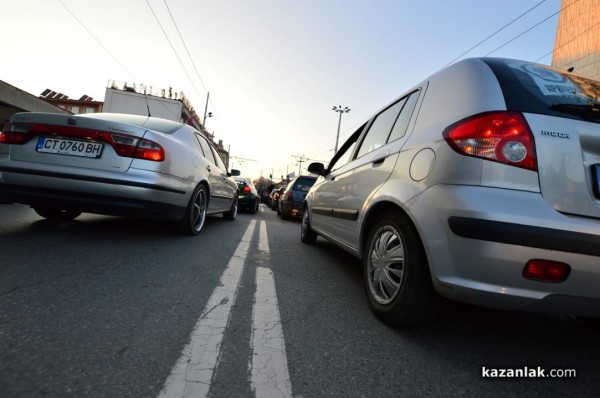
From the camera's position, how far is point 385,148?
262 cm

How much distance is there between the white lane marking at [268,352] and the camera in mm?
1334

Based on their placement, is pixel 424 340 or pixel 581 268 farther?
pixel 424 340

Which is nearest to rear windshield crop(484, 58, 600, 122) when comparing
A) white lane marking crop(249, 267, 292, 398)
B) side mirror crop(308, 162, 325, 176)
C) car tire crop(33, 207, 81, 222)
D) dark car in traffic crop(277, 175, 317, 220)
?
white lane marking crop(249, 267, 292, 398)

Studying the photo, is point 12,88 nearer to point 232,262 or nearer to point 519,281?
point 232,262

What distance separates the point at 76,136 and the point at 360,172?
2.72 meters

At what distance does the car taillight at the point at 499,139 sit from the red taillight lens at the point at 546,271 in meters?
0.43

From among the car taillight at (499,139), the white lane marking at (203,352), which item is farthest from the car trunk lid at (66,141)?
the car taillight at (499,139)

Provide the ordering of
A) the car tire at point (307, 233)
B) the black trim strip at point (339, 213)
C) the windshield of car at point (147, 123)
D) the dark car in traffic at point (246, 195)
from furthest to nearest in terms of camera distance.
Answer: the dark car in traffic at point (246, 195) < the car tire at point (307, 233) < the windshield of car at point (147, 123) < the black trim strip at point (339, 213)

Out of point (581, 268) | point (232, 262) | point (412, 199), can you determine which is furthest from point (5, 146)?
point (581, 268)

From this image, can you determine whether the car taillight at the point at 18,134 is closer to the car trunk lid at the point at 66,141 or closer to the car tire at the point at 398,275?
the car trunk lid at the point at 66,141

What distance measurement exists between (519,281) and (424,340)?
25.2 inches

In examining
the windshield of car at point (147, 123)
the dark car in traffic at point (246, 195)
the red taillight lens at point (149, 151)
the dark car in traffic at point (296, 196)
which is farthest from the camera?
the dark car in traffic at point (246, 195)

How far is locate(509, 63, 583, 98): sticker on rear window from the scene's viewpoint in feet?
5.96

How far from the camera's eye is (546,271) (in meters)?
1.50
